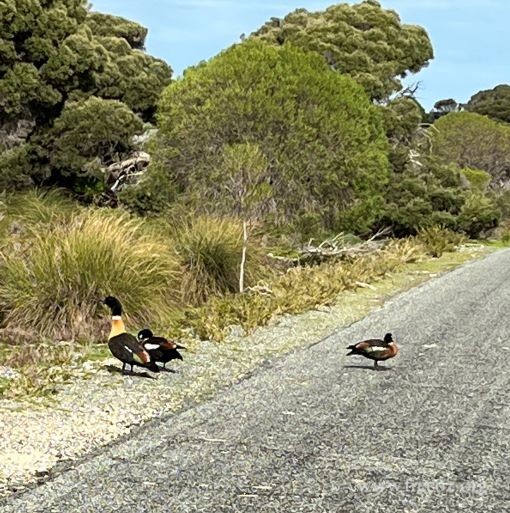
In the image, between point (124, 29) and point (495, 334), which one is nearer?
point (495, 334)

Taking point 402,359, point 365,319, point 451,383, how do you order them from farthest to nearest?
point 365,319 → point 402,359 → point 451,383


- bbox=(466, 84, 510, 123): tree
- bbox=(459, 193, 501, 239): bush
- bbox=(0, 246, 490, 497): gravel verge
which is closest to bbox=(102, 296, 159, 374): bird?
bbox=(0, 246, 490, 497): gravel verge

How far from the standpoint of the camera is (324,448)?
18.4ft

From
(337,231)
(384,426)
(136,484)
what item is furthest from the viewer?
(337,231)

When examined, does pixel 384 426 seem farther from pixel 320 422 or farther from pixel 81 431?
pixel 81 431

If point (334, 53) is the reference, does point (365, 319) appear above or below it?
below

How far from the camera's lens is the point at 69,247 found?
1059 cm

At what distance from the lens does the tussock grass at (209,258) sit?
512 inches

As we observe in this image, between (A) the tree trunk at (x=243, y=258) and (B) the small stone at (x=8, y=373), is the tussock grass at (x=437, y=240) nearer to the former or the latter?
(A) the tree trunk at (x=243, y=258)

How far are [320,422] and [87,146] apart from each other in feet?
53.8

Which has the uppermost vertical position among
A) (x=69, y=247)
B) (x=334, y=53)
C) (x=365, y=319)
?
(x=334, y=53)

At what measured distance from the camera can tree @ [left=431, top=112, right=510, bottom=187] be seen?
50781mm

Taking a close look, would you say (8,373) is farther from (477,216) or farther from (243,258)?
(477,216)

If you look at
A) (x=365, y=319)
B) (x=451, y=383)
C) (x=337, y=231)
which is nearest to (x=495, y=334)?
(x=365, y=319)
